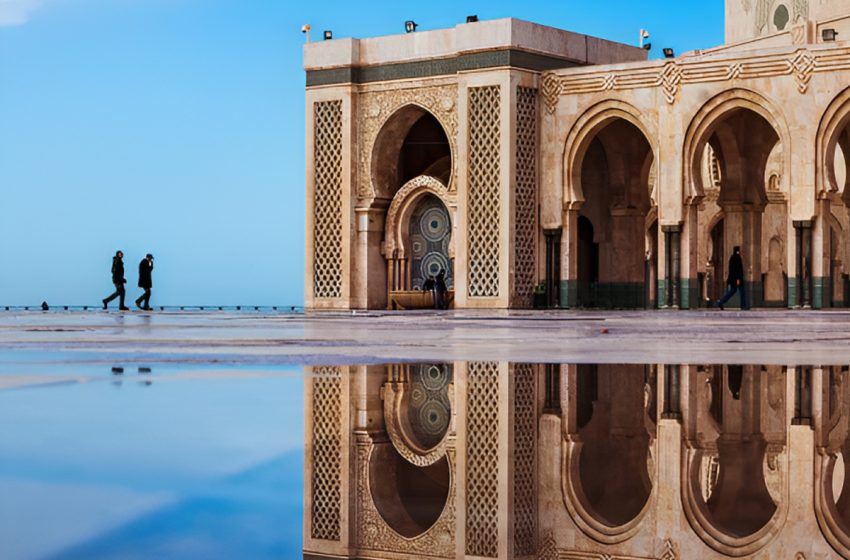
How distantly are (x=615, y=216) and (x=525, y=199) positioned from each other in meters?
2.32

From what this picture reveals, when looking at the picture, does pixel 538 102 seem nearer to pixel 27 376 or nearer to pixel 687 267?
pixel 687 267

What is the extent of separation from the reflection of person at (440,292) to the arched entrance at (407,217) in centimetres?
44

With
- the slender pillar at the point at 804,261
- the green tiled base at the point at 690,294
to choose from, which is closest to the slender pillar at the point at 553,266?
the green tiled base at the point at 690,294

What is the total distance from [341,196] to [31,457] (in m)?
20.7

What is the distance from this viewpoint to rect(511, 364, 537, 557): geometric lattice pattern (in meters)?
1.39

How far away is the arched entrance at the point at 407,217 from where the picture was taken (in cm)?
2211

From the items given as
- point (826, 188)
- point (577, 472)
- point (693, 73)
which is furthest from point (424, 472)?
point (693, 73)

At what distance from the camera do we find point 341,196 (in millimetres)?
22344

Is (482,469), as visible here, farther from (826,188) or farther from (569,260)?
(569,260)

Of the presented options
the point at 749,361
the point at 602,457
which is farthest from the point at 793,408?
the point at 749,361

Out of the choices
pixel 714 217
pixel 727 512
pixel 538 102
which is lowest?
pixel 727 512

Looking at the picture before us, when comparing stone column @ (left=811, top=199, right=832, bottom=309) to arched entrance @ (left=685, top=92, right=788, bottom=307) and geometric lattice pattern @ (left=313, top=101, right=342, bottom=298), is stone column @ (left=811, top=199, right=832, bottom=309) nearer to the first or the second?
arched entrance @ (left=685, top=92, right=788, bottom=307)

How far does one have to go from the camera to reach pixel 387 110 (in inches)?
871

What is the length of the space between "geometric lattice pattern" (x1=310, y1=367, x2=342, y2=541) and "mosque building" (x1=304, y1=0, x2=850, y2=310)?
17.1 metres
